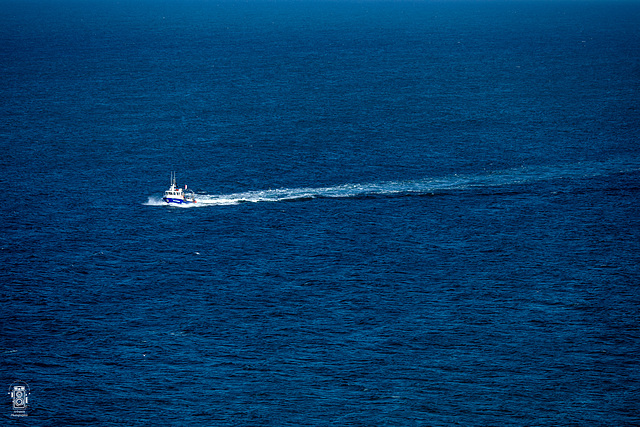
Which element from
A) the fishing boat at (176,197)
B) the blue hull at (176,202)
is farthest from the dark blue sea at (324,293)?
the fishing boat at (176,197)

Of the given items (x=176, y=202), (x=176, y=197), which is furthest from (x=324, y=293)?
(x=176, y=197)

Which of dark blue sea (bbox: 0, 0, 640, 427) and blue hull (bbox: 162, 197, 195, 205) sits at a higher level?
blue hull (bbox: 162, 197, 195, 205)

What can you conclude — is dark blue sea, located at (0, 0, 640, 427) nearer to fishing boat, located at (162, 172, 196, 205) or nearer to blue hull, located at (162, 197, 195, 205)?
blue hull, located at (162, 197, 195, 205)

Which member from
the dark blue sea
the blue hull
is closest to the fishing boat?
the blue hull

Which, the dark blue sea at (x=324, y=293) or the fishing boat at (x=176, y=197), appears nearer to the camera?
the dark blue sea at (x=324, y=293)

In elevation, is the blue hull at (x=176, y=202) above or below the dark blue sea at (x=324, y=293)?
above

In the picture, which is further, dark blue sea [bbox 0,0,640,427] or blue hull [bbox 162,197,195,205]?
blue hull [bbox 162,197,195,205]

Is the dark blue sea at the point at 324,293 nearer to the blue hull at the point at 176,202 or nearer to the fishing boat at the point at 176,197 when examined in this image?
the blue hull at the point at 176,202

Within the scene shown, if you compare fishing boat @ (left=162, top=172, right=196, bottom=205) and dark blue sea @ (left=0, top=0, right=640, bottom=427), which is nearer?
dark blue sea @ (left=0, top=0, right=640, bottom=427)

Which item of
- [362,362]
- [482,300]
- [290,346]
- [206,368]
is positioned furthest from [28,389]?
[482,300]

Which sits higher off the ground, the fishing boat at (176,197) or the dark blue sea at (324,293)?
the fishing boat at (176,197)

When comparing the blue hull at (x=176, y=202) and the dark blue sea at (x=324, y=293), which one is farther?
the blue hull at (x=176, y=202)
